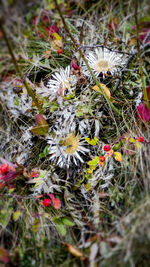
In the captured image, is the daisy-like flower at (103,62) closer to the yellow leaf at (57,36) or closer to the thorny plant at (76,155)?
the thorny plant at (76,155)

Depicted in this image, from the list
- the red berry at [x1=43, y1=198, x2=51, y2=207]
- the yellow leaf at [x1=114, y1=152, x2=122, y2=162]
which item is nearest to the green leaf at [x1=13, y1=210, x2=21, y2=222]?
the red berry at [x1=43, y1=198, x2=51, y2=207]

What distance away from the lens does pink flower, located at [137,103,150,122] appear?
128 centimetres

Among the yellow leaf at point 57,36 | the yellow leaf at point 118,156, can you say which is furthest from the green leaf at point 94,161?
the yellow leaf at point 57,36

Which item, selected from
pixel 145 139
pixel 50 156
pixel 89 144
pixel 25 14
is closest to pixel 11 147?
pixel 50 156

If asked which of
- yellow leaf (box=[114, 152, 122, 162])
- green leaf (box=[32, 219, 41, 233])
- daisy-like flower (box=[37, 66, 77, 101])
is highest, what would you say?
daisy-like flower (box=[37, 66, 77, 101])

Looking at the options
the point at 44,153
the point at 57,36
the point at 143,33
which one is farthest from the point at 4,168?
the point at 143,33

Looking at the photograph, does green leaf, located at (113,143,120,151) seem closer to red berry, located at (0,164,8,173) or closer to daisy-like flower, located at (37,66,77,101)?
daisy-like flower, located at (37,66,77,101)

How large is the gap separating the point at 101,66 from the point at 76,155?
681mm

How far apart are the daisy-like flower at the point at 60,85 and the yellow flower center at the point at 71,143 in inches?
12.4

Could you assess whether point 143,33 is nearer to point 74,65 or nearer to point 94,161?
point 74,65

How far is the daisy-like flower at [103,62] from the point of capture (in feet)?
5.01

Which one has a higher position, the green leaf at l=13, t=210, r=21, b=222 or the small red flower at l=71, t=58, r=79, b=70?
the small red flower at l=71, t=58, r=79, b=70

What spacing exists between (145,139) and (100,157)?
0.94 feet

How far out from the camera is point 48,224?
46.6 inches
